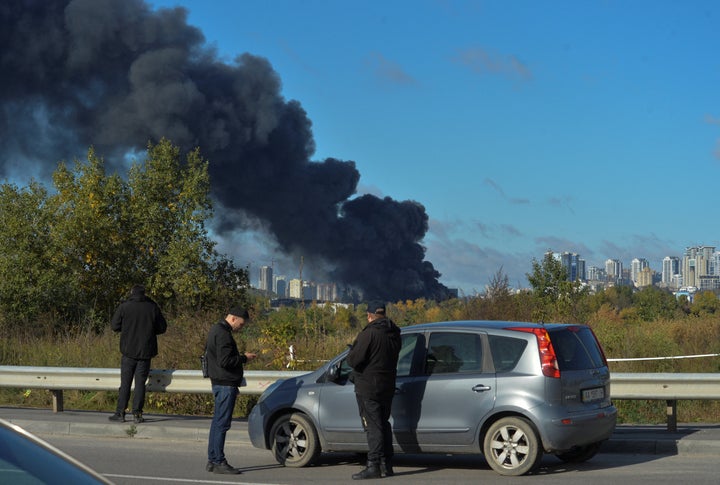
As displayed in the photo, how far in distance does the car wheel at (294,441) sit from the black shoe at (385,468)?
2.87 ft

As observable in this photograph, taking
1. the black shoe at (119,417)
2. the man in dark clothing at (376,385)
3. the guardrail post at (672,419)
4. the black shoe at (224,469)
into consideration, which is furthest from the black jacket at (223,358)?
the guardrail post at (672,419)

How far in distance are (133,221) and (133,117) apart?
37309 mm

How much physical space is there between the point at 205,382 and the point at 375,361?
13.0ft

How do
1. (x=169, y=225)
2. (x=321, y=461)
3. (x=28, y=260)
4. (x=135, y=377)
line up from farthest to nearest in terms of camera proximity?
(x=169, y=225) < (x=28, y=260) < (x=135, y=377) < (x=321, y=461)

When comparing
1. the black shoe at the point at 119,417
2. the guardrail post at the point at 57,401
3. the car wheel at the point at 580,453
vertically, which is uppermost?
the guardrail post at the point at 57,401

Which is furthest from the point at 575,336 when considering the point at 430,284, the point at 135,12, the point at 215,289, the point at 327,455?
the point at 430,284

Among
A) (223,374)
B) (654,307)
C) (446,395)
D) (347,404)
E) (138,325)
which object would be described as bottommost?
(347,404)

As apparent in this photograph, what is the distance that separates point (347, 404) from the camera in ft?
31.3

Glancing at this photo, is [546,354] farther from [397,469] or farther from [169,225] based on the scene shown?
[169,225]

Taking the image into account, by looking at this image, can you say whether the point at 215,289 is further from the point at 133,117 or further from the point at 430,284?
the point at 430,284

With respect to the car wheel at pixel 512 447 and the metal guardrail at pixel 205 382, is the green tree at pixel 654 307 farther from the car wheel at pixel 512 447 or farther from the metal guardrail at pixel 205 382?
the car wheel at pixel 512 447

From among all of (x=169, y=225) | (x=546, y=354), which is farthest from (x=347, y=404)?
(x=169, y=225)

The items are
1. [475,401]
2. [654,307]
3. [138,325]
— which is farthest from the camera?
[654,307]

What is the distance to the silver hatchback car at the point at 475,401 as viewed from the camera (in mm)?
8742
